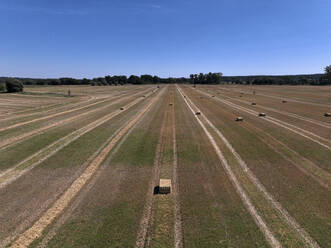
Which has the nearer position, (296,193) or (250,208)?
(250,208)

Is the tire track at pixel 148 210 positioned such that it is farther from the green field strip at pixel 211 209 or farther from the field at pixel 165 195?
the green field strip at pixel 211 209

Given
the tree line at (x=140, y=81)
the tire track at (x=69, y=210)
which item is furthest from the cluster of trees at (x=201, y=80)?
the tire track at (x=69, y=210)

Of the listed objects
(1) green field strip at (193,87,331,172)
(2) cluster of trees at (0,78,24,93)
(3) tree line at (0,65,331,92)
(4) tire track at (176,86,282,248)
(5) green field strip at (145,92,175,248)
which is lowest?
(5) green field strip at (145,92,175,248)

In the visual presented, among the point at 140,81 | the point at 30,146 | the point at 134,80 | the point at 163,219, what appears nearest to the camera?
the point at 163,219

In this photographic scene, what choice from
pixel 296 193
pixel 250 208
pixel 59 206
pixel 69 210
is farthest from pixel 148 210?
pixel 296 193

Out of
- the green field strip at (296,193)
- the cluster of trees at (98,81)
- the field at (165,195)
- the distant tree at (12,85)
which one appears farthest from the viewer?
the cluster of trees at (98,81)

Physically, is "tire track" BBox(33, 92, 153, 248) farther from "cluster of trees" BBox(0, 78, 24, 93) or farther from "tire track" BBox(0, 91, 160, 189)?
"cluster of trees" BBox(0, 78, 24, 93)

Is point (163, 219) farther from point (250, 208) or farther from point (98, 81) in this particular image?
point (98, 81)

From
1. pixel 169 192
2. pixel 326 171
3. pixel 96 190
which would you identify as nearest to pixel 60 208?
pixel 96 190

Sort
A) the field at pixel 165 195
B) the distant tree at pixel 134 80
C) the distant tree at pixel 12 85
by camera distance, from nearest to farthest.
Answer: the field at pixel 165 195, the distant tree at pixel 12 85, the distant tree at pixel 134 80

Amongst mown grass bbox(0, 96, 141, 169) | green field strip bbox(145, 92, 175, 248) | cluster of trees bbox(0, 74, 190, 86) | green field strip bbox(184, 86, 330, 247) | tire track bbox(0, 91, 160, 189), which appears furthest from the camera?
cluster of trees bbox(0, 74, 190, 86)

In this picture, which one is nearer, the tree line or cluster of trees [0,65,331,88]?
the tree line

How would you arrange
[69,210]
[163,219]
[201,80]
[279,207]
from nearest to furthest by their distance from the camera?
[163,219]
[69,210]
[279,207]
[201,80]

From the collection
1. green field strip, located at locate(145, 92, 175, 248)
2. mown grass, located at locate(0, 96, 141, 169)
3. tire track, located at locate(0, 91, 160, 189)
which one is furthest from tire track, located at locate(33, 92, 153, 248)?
mown grass, located at locate(0, 96, 141, 169)
